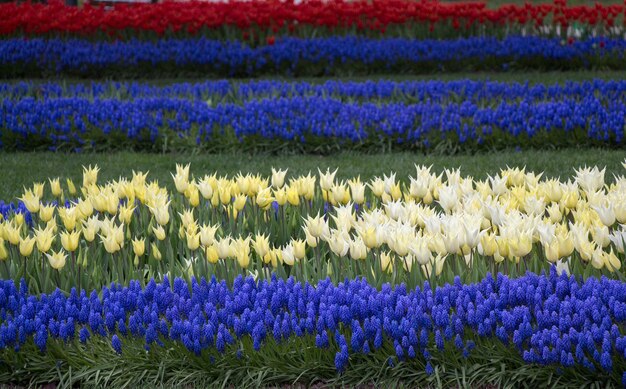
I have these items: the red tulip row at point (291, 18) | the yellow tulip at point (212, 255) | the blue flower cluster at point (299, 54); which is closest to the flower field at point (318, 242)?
the yellow tulip at point (212, 255)

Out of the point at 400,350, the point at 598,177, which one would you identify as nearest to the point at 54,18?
the point at 598,177

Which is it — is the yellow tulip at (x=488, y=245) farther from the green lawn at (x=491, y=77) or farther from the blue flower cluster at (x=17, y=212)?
the green lawn at (x=491, y=77)

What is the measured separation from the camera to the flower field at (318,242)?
11.3 ft

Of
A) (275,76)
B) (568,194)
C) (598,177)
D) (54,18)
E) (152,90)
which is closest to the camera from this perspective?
(568,194)

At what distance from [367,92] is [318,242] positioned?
5653mm

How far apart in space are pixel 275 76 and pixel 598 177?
8.83 metres

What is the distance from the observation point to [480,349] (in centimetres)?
343

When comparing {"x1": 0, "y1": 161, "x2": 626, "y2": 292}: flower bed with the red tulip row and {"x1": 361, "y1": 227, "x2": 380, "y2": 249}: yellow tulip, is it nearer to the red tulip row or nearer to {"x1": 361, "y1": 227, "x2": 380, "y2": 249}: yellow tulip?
{"x1": 361, "y1": 227, "x2": 380, "y2": 249}: yellow tulip

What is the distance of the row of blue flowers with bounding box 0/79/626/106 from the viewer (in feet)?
30.5

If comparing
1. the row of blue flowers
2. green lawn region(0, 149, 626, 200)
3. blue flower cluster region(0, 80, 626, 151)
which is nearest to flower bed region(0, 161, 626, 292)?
green lawn region(0, 149, 626, 200)

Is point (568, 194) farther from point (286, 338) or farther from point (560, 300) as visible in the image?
point (286, 338)

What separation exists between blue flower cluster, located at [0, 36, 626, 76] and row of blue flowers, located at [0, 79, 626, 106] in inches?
109

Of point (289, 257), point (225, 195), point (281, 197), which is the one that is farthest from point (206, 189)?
point (289, 257)

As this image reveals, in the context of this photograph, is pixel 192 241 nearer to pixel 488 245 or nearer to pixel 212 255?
pixel 212 255
